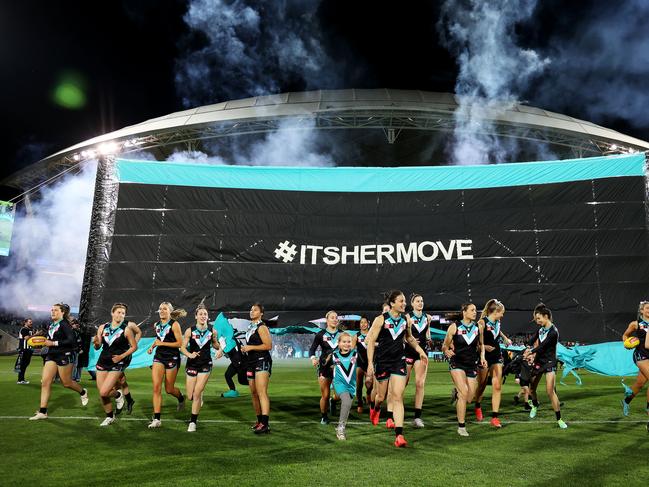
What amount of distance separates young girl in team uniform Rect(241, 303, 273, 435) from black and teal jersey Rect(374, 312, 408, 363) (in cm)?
171

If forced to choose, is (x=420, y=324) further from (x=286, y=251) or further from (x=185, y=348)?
(x=286, y=251)

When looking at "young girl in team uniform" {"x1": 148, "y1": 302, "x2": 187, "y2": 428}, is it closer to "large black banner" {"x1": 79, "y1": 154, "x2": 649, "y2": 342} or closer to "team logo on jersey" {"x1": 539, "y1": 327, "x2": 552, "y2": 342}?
"team logo on jersey" {"x1": 539, "y1": 327, "x2": 552, "y2": 342}

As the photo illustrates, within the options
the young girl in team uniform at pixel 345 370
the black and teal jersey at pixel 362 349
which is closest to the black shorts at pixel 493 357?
the black and teal jersey at pixel 362 349

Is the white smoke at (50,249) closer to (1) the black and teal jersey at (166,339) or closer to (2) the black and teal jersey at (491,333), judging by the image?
(1) the black and teal jersey at (166,339)

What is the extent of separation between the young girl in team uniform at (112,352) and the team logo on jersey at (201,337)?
100cm

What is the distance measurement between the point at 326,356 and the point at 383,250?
939 cm

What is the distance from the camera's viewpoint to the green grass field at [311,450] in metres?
5.17

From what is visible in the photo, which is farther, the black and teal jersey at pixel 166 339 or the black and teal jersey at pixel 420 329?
the black and teal jersey at pixel 420 329

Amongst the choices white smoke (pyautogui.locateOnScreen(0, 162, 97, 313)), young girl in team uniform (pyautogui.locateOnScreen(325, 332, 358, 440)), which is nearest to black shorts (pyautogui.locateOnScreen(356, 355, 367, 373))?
young girl in team uniform (pyautogui.locateOnScreen(325, 332, 358, 440))

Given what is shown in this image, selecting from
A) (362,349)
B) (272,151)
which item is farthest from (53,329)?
(272,151)

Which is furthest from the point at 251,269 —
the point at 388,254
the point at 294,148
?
the point at 294,148

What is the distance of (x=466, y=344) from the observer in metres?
7.86

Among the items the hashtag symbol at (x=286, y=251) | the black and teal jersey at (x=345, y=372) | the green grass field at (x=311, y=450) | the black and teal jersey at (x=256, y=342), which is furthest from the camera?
the hashtag symbol at (x=286, y=251)

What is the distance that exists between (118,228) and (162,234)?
1547 millimetres
